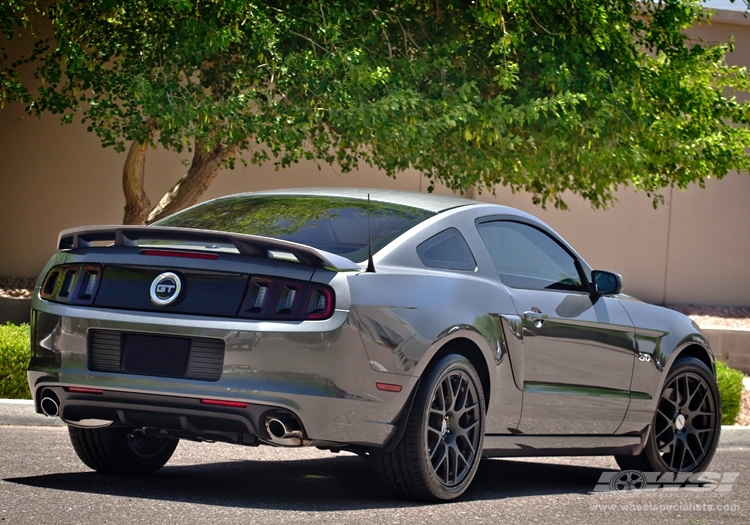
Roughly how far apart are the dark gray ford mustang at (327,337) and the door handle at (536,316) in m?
0.02

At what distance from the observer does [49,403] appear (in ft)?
19.0

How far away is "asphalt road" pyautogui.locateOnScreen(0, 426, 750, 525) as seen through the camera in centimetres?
545

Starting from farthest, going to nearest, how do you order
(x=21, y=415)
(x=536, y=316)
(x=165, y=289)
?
(x=21, y=415), (x=536, y=316), (x=165, y=289)

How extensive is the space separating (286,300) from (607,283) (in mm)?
2520

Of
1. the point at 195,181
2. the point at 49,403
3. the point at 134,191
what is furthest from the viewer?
the point at 134,191

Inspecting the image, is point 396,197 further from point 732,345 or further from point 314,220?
point 732,345

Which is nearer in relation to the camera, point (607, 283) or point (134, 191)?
point (607, 283)

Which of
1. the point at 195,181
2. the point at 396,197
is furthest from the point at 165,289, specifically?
the point at 195,181

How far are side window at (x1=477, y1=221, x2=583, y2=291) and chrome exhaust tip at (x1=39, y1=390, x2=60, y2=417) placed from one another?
8.05 feet

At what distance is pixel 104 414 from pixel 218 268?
0.88 meters

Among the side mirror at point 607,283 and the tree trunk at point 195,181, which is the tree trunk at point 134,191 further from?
the side mirror at point 607,283

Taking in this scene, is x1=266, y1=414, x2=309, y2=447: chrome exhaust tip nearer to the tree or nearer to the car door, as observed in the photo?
the car door

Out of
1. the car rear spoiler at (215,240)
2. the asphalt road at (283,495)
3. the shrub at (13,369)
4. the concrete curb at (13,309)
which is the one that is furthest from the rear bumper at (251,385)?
the concrete curb at (13,309)

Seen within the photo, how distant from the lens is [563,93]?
1141 cm
